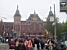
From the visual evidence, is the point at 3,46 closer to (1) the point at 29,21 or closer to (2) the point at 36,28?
(2) the point at 36,28

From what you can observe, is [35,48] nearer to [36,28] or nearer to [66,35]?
[66,35]

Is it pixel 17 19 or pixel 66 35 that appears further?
pixel 17 19

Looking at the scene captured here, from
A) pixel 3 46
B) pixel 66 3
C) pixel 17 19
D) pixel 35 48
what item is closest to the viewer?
pixel 3 46

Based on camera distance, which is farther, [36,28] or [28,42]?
[36,28]

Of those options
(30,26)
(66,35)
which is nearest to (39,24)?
(30,26)

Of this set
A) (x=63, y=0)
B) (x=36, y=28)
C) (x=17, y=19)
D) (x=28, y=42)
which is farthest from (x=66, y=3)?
(x=17, y=19)

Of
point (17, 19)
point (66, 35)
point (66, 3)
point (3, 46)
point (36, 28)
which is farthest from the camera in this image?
point (17, 19)

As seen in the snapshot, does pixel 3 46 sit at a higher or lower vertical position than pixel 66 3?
lower

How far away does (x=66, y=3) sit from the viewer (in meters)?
32.0

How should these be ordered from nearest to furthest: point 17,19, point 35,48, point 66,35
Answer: point 35,48 → point 66,35 → point 17,19

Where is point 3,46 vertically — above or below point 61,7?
below

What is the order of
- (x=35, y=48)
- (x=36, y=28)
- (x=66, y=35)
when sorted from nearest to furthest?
(x=35, y=48), (x=66, y=35), (x=36, y=28)

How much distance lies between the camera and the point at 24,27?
153625 millimetres

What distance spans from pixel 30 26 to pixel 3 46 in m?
131
